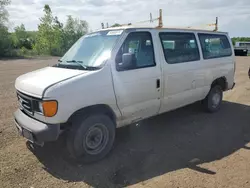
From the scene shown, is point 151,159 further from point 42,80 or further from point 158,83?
point 42,80

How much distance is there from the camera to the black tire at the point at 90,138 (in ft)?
11.4

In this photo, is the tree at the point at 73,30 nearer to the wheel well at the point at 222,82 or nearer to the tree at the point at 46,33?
the tree at the point at 46,33

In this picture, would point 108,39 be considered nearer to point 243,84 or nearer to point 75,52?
point 75,52

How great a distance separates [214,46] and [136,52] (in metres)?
2.76

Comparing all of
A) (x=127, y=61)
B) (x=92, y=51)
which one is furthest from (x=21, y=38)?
(x=127, y=61)

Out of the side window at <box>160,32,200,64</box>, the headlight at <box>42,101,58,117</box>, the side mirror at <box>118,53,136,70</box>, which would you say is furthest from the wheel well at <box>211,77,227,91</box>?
the headlight at <box>42,101,58,117</box>

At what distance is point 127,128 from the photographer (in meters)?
5.13

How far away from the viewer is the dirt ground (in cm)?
325

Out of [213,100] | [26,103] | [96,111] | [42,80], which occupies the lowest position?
[213,100]

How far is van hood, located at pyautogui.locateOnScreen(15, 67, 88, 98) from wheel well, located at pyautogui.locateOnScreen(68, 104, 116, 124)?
20.9 inches

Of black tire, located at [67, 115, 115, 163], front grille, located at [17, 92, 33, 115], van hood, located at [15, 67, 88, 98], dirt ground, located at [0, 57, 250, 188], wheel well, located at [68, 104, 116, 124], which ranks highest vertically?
van hood, located at [15, 67, 88, 98]

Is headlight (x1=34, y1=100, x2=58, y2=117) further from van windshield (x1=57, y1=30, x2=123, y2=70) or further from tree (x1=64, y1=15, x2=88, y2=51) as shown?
tree (x1=64, y1=15, x2=88, y2=51)

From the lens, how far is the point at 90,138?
3.69 meters

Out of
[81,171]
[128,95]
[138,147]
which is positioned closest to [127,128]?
[138,147]
